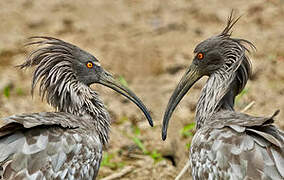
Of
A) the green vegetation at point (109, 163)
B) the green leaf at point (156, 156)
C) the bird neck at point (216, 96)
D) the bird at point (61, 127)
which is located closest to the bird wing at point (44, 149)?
the bird at point (61, 127)

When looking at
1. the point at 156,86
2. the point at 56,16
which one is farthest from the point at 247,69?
the point at 56,16

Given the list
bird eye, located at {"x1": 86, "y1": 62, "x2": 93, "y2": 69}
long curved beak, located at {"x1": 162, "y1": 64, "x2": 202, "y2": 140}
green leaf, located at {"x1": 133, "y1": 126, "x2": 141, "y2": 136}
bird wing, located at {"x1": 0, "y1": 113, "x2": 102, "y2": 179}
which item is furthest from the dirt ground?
bird wing, located at {"x1": 0, "y1": 113, "x2": 102, "y2": 179}

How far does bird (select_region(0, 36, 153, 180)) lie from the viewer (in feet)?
18.4

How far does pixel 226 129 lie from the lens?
5.89 m

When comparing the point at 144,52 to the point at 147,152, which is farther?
the point at 144,52

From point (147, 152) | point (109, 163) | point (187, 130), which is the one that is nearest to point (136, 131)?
point (147, 152)

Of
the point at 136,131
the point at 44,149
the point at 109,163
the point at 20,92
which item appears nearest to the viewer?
the point at 44,149

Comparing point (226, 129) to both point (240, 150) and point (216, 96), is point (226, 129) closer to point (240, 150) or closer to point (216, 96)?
point (240, 150)

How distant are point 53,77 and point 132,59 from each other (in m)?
5.34

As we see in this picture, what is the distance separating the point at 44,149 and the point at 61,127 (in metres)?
0.42

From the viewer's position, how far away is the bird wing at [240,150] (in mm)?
5398

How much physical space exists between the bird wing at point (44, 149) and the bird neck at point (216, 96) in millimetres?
1525

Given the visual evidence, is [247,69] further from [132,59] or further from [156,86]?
[132,59]

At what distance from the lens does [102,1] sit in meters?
14.4
